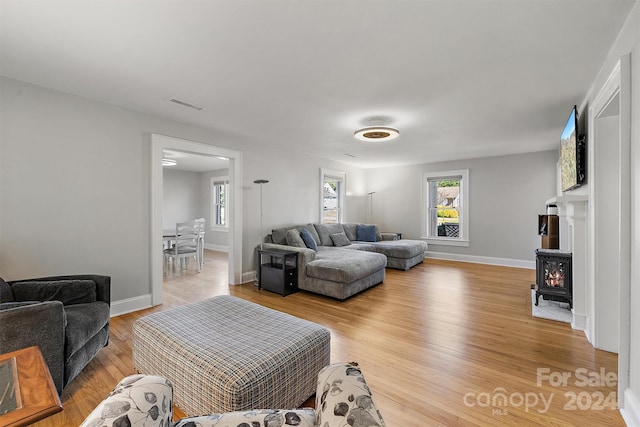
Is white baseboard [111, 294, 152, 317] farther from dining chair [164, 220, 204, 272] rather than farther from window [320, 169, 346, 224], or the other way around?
window [320, 169, 346, 224]

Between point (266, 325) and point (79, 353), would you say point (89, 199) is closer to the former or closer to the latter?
point (79, 353)

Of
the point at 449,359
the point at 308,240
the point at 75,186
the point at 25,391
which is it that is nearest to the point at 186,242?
the point at 308,240

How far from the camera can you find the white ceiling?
1640 millimetres

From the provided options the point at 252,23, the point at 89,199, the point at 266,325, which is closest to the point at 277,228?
the point at 89,199

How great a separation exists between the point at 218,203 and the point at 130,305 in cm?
529

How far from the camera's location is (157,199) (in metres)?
3.45

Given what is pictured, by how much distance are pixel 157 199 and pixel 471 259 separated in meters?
6.37

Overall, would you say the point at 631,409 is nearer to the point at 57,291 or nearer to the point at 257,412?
the point at 257,412

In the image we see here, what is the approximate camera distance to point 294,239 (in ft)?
15.2

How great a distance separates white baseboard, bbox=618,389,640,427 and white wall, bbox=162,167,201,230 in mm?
8525

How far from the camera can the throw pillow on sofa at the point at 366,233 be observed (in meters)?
6.27

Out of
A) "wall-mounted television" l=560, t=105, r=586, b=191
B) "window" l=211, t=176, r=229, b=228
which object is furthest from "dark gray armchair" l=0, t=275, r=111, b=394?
"window" l=211, t=176, r=229, b=228

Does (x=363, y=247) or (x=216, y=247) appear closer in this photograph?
(x=363, y=247)

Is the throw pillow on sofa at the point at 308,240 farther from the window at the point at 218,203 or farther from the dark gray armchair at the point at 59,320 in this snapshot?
the window at the point at 218,203
